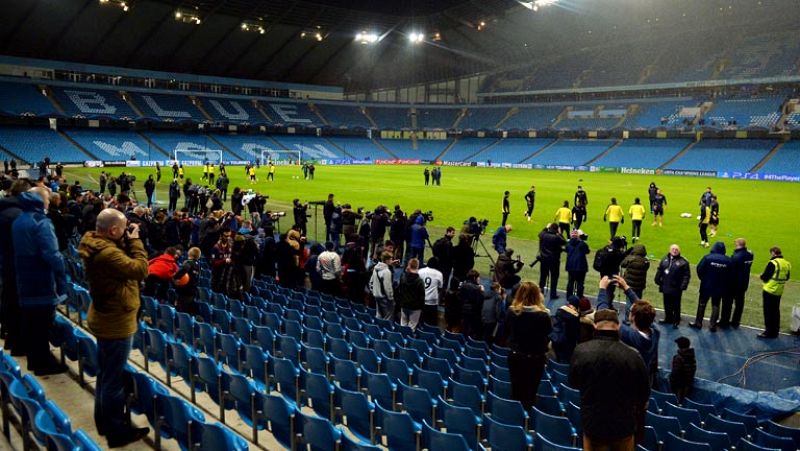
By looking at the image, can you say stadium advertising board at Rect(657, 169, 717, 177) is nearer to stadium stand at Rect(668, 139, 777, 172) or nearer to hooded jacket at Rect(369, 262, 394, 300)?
stadium stand at Rect(668, 139, 777, 172)

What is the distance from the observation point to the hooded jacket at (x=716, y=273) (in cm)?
1152

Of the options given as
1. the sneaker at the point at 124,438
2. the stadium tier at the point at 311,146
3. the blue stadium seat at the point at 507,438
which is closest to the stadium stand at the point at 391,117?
the stadium tier at the point at 311,146

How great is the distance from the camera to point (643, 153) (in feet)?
226

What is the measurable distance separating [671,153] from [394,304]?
65.1m

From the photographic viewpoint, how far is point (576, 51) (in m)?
85.8

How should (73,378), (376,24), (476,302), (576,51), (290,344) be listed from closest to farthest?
(73,378) < (290,344) < (476,302) < (376,24) < (576,51)

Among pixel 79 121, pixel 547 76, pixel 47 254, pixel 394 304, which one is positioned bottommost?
pixel 394 304

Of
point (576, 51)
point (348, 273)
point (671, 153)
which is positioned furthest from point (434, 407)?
point (576, 51)

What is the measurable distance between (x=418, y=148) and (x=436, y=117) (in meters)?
8.68

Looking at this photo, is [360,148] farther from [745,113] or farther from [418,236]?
[418,236]

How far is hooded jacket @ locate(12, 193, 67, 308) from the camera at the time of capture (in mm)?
6137

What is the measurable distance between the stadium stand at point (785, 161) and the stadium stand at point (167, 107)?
65.6 metres

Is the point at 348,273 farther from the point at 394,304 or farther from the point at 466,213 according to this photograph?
the point at 466,213

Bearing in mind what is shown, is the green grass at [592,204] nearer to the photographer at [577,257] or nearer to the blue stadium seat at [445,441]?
the photographer at [577,257]
